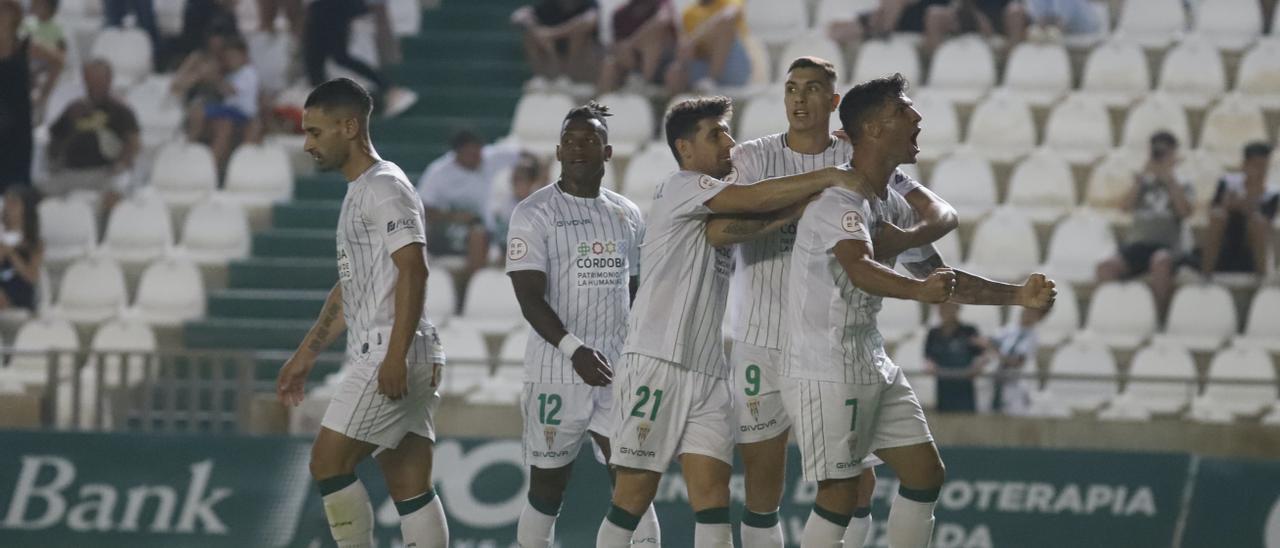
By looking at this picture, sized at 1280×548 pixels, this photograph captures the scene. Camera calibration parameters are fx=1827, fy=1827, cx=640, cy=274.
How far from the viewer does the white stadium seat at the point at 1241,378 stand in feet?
38.0

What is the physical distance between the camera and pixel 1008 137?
13922mm

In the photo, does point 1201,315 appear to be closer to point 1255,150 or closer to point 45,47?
point 1255,150

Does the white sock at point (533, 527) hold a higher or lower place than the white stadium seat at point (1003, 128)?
lower

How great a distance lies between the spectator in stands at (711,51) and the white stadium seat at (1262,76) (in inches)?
152

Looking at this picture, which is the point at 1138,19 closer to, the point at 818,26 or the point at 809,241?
the point at 818,26

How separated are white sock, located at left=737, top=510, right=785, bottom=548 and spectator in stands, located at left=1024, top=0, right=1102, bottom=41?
8.36m

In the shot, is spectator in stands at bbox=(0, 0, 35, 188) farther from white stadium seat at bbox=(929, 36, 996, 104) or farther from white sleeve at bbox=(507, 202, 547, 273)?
white sleeve at bbox=(507, 202, 547, 273)

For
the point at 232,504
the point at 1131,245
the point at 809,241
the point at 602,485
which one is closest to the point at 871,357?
the point at 809,241

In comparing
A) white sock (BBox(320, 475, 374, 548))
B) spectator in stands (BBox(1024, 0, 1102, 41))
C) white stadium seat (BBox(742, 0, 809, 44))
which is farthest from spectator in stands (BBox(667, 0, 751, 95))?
white sock (BBox(320, 475, 374, 548))

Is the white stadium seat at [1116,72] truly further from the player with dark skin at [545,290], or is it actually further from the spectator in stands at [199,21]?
the player with dark skin at [545,290]

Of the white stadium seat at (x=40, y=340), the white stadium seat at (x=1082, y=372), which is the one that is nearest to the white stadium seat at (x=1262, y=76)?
the white stadium seat at (x=1082, y=372)

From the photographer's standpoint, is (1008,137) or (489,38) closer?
(1008,137)

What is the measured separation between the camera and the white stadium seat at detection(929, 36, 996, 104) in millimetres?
14414

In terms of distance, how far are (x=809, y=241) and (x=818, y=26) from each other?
8.96 meters
